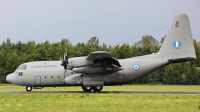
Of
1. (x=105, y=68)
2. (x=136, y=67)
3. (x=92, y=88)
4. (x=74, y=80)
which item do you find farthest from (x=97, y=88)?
(x=136, y=67)

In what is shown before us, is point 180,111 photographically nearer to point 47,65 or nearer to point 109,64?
point 109,64

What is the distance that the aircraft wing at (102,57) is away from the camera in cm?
2680

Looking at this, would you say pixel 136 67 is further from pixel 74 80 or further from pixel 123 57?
pixel 123 57

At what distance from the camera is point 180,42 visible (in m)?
29.9

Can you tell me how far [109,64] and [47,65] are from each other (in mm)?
5549

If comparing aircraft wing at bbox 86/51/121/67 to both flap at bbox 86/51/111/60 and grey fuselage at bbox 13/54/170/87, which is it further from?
grey fuselage at bbox 13/54/170/87

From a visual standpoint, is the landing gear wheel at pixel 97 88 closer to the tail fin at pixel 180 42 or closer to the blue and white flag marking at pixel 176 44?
the tail fin at pixel 180 42

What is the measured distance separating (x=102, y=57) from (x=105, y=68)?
62.4 inches

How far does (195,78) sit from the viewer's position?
188 feet

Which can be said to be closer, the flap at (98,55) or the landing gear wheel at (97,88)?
the flap at (98,55)

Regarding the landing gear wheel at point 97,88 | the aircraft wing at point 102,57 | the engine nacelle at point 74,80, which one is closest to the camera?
the aircraft wing at point 102,57

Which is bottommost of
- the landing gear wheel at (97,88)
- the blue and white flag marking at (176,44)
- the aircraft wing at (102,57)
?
the landing gear wheel at (97,88)

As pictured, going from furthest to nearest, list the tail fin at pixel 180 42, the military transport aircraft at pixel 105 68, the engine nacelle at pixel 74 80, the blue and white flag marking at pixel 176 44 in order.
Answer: the blue and white flag marking at pixel 176 44 < the tail fin at pixel 180 42 < the engine nacelle at pixel 74 80 < the military transport aircraft at pixel 105 68

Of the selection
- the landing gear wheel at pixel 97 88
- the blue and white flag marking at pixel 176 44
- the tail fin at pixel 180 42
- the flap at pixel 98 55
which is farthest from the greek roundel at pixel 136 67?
the blue and white flag marking at pixel 176 44
